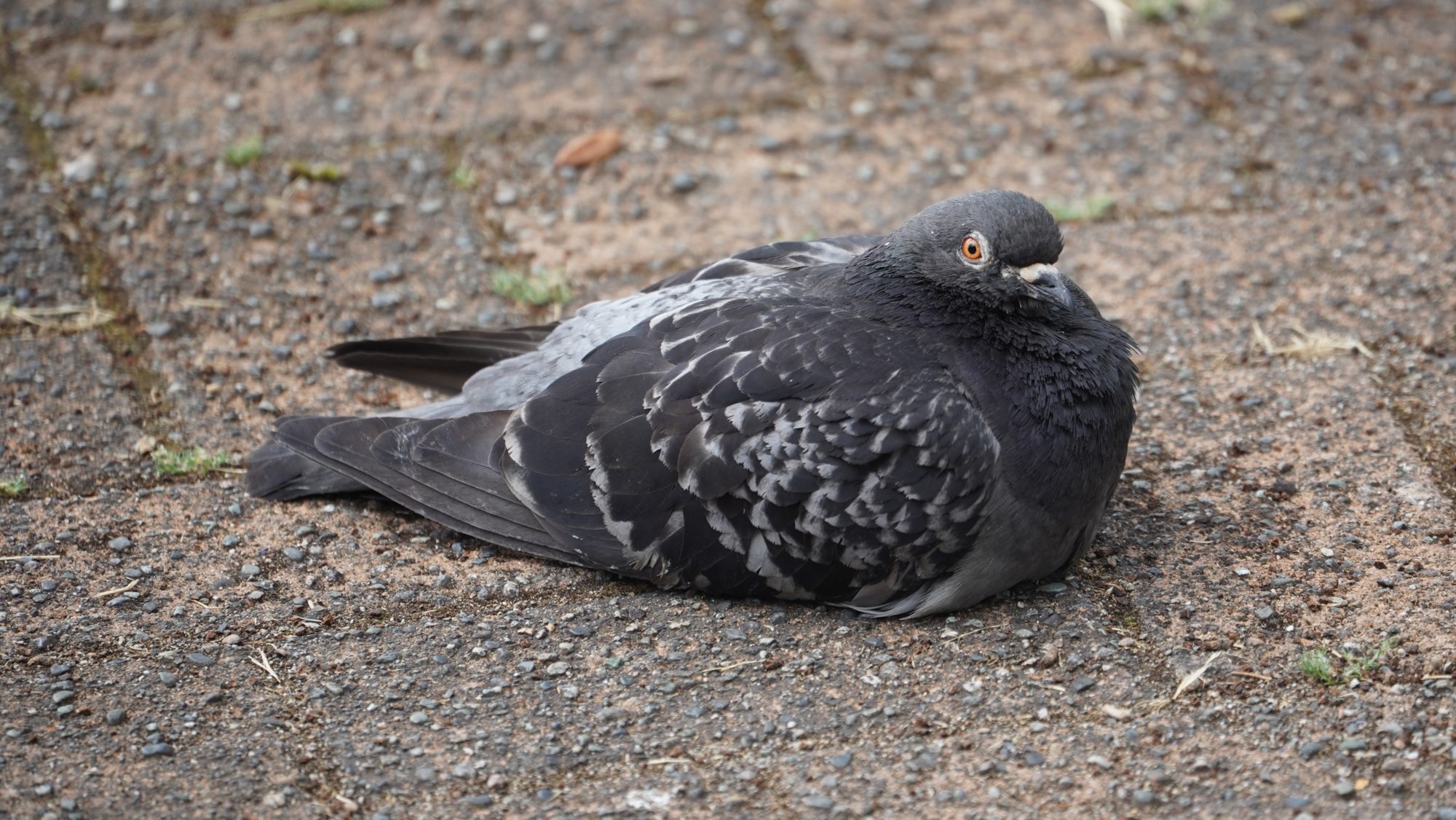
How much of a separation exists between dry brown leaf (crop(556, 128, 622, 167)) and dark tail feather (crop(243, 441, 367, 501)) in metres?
2.80

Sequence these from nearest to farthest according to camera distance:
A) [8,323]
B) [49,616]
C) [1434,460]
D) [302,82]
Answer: [49,616] → [1434,460] → [8,323] → [302,82]

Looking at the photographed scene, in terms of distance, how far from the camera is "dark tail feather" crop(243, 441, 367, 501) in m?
5.63

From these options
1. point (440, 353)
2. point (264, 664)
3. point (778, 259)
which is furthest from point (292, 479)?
point (778, 259)

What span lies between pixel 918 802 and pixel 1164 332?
324 cm

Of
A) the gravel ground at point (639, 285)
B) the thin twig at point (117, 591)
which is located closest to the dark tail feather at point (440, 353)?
the gravel ground at point (639, 285)

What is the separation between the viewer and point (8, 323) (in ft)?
21.6

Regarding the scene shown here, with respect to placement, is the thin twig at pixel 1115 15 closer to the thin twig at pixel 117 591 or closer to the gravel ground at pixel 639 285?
the gravel ground at pixel 639 285

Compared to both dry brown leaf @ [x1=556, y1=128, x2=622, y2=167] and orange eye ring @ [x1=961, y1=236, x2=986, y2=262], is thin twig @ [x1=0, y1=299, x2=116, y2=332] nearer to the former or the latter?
dry brown leaf @ [x1=556, y1=128, x2=622, y2=167]

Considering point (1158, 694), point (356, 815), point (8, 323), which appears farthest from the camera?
point (8, 323)

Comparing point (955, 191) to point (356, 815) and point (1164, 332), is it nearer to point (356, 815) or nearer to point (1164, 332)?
point (1164, 332)

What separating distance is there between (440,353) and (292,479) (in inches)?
31.0

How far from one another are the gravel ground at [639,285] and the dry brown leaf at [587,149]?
55mm

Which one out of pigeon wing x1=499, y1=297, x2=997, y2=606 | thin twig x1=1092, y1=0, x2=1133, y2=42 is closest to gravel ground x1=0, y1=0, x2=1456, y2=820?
thin twig x1=1092, y1=0, x2=1133, y2=42

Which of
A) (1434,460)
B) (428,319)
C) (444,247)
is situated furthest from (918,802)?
(444,247)
